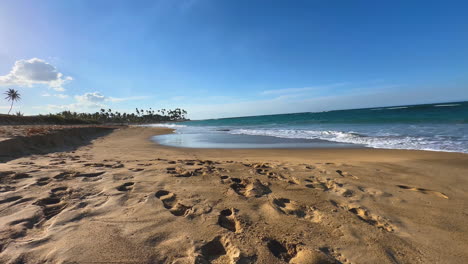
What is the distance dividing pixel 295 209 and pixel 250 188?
94 centimetres

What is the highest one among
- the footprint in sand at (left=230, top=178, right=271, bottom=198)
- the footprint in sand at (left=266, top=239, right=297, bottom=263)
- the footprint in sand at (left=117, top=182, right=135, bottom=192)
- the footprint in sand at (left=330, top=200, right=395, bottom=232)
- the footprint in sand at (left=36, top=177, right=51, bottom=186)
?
the footprint in sand at (left=36, top=177, right=51, bottom=186)

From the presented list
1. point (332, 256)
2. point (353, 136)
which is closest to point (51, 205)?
point (332, 256)

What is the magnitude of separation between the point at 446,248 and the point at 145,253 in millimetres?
3073

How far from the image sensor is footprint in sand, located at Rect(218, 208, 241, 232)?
2312 millimetres

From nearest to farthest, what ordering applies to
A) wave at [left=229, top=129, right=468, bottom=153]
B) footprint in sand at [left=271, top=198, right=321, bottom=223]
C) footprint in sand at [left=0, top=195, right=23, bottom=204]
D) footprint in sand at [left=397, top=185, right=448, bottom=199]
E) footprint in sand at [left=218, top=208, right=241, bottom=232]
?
1. footprint in sand at [left=218, top=208, right=241, bottom=232]
2. footprint in sand at [left=271, top=198, right=321, bottom=223]
3. footprint in sand at [left=0, top=195, right=23, bottom=204]
4. footprint in sand at [left=397, top=185, right=448, bottom=199]
5. wave at [left=229, top=129, right=468, bottom=153]

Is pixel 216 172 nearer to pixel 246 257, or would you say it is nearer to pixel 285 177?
pixel 285 177

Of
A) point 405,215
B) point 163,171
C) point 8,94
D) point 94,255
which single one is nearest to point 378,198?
point 405,215

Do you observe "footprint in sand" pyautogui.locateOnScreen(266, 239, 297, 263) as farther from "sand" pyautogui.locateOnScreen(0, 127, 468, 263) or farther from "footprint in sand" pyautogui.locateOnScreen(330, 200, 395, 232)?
"footprint in sand" pyautogui.locateOnScreen(330, 200, 395, 232)

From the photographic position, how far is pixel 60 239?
6.49ft

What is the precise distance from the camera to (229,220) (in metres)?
2.48

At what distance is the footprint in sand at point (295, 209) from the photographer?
2633 millimetres

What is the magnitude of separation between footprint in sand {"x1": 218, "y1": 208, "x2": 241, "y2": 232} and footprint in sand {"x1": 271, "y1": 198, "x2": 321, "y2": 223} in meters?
0.67

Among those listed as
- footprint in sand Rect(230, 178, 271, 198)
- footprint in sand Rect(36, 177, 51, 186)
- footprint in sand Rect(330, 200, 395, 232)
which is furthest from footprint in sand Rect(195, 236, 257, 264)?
footprint in sand Rect(36, 177, 51, 186)

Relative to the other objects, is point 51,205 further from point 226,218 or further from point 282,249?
point 282,249
